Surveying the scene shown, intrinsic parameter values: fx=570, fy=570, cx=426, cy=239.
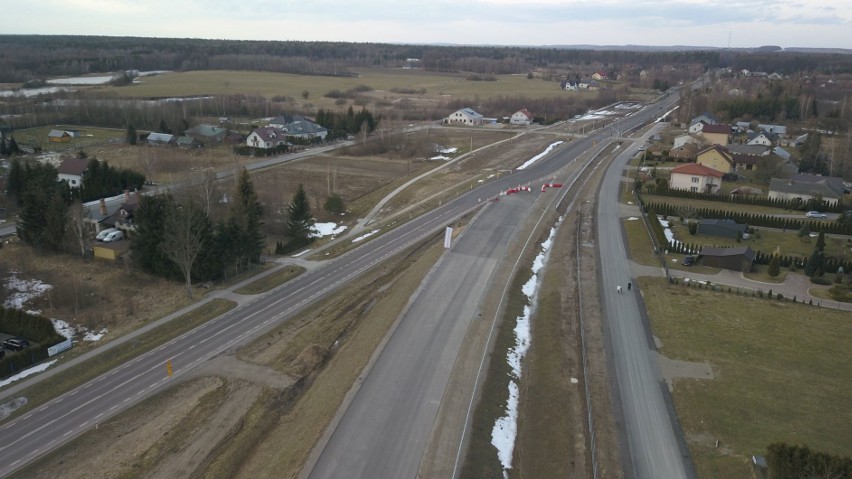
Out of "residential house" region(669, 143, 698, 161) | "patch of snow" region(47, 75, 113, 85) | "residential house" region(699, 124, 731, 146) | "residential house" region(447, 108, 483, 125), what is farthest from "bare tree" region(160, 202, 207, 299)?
"patch of snow" region(47, 75, 113, 85)

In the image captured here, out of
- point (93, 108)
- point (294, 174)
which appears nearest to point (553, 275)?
point (294, 174)

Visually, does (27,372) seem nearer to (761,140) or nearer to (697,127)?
(761,140)

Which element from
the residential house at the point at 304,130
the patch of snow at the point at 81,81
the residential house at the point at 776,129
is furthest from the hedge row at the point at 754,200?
the patch of snow at the point at 81,81

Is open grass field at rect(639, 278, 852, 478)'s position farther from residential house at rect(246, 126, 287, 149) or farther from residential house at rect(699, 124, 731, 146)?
residential house at rect(246, 126, 287, 149)

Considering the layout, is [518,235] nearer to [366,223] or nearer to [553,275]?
[553,275]

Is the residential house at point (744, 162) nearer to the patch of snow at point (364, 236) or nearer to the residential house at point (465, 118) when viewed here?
the patch of snow at point (364, 236)

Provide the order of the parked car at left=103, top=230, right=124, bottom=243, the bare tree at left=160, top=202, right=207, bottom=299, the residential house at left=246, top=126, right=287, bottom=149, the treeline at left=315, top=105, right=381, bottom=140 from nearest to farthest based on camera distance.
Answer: the bare tree at left=160, top=202, right=207, bottom=299
the parked car at left=103, top=230, right=124, bottom=243
the residential house at left=246, top=126, right=287, bottom=149
the treeline at left=315, top=105, right=381, bottom=140
